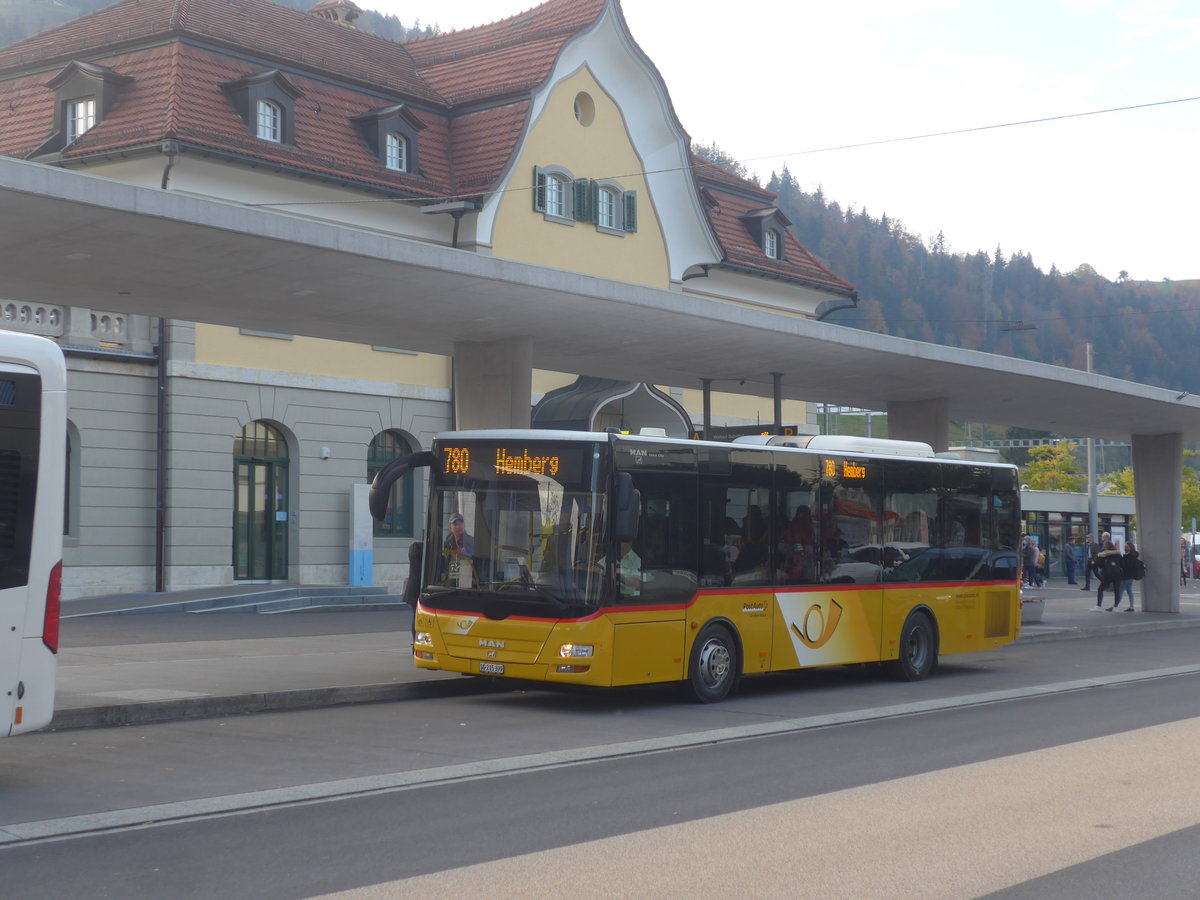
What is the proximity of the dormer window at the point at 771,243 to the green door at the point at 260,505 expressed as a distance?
61.8 feet

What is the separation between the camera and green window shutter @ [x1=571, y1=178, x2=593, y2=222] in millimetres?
37625

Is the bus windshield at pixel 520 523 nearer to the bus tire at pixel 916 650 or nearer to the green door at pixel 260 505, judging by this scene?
the bus tire at pixel 916 650

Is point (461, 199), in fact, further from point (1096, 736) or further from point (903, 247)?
point (903, 247)

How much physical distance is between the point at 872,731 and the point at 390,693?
4.95 meters

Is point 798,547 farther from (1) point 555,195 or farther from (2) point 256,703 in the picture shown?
(1) point 555,195

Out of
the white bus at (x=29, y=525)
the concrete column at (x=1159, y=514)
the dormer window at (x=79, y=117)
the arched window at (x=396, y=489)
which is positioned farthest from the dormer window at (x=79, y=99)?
the concrete column at (x=1159, y=514)

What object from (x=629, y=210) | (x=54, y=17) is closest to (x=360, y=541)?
(x=629, y=210)

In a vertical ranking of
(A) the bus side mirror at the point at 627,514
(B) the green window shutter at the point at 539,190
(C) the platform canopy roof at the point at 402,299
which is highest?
(B) the green window shutter at the point at 539,190

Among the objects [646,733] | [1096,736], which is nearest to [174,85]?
[646,733]

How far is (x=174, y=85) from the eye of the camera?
30094mm

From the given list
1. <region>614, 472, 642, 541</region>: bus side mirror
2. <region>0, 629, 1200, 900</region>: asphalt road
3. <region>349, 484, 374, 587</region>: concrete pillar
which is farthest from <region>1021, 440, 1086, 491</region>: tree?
<region>614, 472, 642, 541</region>: bus side mirror

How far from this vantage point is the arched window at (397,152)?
34531 millimetres

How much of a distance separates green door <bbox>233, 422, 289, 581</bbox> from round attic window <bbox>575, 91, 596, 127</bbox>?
39.3 ft

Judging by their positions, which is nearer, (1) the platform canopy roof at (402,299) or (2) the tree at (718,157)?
(1) the platform canopy roof at (402,299)
